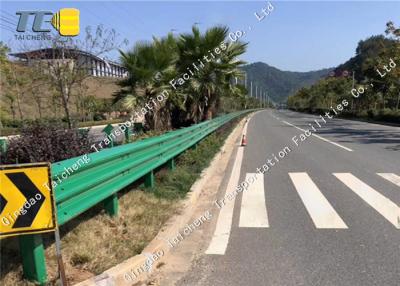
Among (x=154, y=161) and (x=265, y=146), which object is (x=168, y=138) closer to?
(x=154, y=161)

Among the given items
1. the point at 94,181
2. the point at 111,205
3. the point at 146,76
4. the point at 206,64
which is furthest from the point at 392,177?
the point at 206,64

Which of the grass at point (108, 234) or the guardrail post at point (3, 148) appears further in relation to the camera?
the guardrail post at point (3, 148)

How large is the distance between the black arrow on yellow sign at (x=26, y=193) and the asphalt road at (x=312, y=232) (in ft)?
5.44

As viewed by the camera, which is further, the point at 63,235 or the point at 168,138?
the point at 168,138

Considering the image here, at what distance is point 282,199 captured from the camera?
27.5 ft

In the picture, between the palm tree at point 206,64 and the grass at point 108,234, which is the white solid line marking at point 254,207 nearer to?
the grass at point 108,234

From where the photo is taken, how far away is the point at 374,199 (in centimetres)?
815

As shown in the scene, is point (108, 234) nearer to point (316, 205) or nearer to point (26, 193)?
point (26, 193)

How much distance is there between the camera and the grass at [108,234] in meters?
4.50

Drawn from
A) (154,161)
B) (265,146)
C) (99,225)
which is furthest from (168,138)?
(265,146)

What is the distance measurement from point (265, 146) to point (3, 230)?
14982mm

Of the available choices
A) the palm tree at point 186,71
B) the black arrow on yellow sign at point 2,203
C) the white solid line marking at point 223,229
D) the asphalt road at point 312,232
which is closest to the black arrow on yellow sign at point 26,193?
the black arrow on yellow sign at point 2,203

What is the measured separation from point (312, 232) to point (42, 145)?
151 inches

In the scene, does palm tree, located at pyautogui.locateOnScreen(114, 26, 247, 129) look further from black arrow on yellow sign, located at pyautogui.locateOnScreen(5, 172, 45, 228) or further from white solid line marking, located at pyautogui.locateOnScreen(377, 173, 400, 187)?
black arrow on yellow sign, located at pyautogui.locateOnScreen(5, 172, 45, 228)
